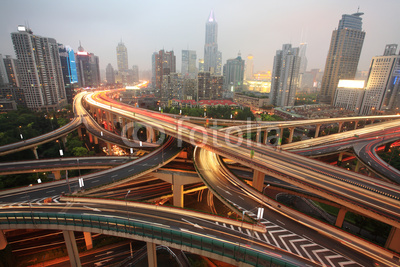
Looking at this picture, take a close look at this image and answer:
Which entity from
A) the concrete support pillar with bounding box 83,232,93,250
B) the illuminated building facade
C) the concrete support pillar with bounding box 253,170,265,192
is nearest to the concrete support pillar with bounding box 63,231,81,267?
the concrete support pillar with bounding box 83,232,93,250

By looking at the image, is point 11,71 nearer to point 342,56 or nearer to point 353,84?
point 353,84

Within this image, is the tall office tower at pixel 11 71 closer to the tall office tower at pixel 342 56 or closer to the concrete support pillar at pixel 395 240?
the concrete support pillar at pixel 395 240

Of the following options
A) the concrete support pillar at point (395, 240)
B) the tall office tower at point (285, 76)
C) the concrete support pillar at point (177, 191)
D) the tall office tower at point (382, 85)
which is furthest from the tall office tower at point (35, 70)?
the tall office tower at point (382, 85)

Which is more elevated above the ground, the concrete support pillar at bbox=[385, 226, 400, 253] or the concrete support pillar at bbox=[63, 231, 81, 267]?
the concrete support pillar at bbox=[385, 226, 400, 253]

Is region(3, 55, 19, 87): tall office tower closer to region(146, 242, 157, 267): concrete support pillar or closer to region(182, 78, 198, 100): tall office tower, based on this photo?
region(182, 78, 198, 100): tall office tower

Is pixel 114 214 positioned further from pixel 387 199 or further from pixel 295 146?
pixel 295 146

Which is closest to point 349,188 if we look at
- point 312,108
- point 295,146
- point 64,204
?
point 295,146
